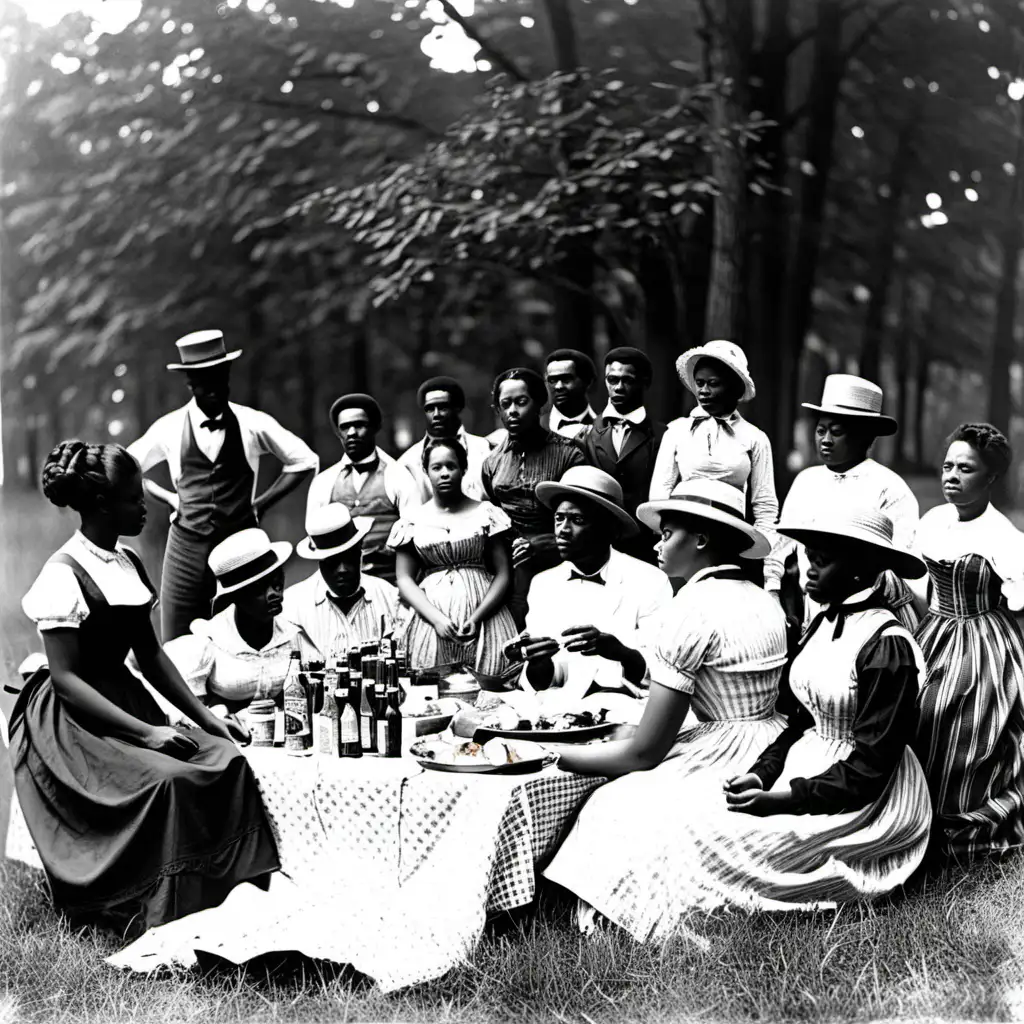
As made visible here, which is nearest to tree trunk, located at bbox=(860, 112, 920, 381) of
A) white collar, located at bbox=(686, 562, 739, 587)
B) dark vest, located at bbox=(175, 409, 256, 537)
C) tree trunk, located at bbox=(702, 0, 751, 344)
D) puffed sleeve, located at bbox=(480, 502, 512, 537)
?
tree trunk, located at bbox=(702, 0, 751, 344)

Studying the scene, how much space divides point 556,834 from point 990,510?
2360 millimetres

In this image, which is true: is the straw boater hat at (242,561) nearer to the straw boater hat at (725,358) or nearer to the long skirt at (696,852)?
the long skirt at (696,852)

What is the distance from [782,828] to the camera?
3.85 meters

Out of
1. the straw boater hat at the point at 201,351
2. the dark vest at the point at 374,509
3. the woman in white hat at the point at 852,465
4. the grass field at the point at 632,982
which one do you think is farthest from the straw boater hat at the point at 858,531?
the straw boater hat at the point at 201,351

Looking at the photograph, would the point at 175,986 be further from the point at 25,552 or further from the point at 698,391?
the point at 25,552

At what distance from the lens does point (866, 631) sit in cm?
391

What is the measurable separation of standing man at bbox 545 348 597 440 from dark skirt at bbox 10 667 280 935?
2.79 metres

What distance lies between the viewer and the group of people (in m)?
3.88

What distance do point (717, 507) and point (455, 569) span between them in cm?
211

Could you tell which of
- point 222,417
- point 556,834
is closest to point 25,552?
point 222,417

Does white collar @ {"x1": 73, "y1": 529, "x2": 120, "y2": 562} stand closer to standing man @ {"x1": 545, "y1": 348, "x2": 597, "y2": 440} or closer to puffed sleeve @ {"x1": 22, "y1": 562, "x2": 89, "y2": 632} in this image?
puffed sleeve @ {"x1": 22, "y1": 562, "x2": 89, "y2": 632}

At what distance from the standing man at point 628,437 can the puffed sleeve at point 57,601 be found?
9.07ft

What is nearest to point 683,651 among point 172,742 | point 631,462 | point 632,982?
point 632,982

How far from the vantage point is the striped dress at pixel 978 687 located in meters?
4.82
